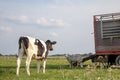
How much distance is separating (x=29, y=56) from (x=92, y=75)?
9006 mm

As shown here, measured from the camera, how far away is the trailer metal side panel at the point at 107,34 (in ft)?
87.9

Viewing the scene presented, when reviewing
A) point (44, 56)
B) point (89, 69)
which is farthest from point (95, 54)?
point (89, 69)

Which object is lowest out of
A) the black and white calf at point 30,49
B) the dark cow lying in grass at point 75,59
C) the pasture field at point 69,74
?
the dark cow lying in grass at point 75,59

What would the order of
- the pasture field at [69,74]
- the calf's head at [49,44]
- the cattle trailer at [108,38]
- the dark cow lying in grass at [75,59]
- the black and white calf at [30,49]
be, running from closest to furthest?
the pasture field at [69,74] < the black and white calf at [30,49] < the calf's head at [49,44] < the cattle trailer at [108,38] < the dark cow lying in grass at [75,59]

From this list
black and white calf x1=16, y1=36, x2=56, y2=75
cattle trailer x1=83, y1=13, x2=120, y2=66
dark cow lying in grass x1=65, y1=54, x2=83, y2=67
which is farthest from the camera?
dark cow lying in grass x1=65, y1=54, x2=83, y2=67

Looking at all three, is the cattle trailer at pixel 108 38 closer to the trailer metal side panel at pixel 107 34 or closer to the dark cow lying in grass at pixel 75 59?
the trailer metal side panel at pixel 107 34

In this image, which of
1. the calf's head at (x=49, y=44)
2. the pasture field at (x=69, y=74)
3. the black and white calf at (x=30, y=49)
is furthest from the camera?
the calf's head at (x=49, y=44)

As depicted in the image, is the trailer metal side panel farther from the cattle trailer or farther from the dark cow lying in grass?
the dark cow lying in grass

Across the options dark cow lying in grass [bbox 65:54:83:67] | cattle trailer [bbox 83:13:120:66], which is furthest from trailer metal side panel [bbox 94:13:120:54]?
dark cow lying in grass [bbox 65:54:83:67]

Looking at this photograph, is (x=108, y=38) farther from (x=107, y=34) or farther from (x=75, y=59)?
(x=75, y=59)

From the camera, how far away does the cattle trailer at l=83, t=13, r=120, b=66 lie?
87.9ft

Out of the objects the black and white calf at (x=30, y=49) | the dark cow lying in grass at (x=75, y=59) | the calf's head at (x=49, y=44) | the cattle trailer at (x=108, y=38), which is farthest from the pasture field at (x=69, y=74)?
the dark cow lying in grass at (x=75, y=59)

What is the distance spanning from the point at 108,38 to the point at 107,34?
0.94 feet

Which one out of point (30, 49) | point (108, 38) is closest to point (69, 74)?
point (30, 49)
